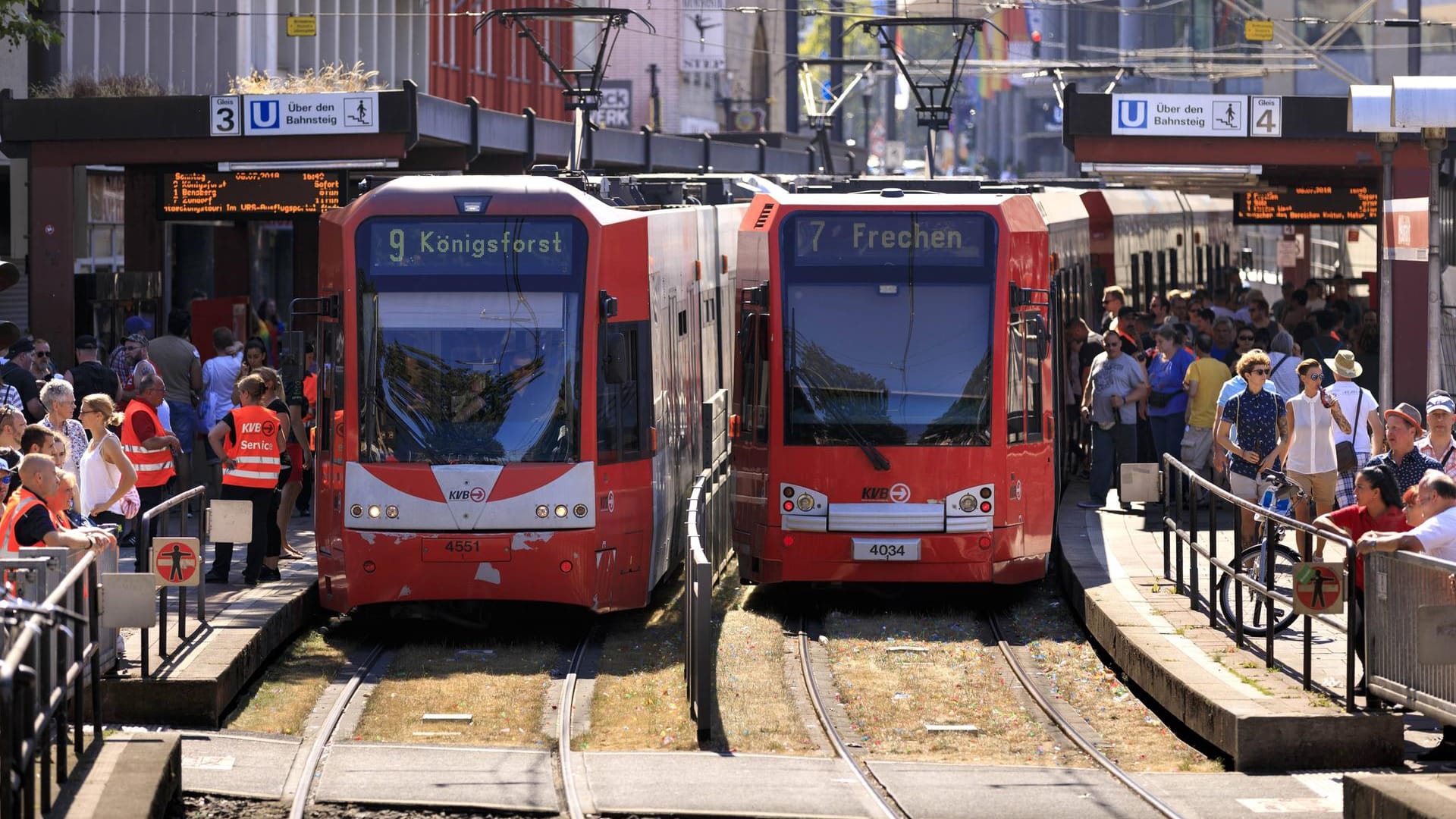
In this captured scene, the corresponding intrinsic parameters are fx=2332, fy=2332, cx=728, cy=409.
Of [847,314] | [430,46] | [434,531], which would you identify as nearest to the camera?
[434,531]

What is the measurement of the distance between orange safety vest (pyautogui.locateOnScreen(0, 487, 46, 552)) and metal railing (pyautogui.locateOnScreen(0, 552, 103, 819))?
2.82 feet

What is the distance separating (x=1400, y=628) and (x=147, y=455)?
30.5 ft

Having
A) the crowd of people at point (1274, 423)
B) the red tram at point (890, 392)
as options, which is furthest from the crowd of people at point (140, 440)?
the crowd of people at point (1274, 423)

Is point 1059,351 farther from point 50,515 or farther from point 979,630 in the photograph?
point 50,515

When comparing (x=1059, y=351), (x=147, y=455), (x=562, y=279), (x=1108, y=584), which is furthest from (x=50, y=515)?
(x=1059, y=351)

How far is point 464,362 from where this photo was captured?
A: 47.5ft

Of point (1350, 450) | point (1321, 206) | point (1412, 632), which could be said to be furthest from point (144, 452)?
point (1321, 206)

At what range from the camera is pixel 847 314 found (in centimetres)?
1581

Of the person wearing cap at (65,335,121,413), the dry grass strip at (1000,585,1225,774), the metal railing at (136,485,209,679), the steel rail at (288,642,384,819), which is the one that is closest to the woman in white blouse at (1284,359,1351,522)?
the dry grass strip at (1000,585,1225,774)

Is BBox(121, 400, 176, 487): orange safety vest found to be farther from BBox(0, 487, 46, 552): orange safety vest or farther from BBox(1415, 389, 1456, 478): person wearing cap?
BBox(1415, 389, 1456, 478): person wearing cap

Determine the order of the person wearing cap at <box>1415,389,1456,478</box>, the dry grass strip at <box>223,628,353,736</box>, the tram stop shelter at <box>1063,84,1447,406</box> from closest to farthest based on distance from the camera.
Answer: the dry grass strip at <box>223,628,353,736</box>
the person wearing cap at <box>1415,389,1456,478</box>
the tram stop shelter at <box>1063,84,1447,406</box>

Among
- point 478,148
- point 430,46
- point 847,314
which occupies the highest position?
point 430,46

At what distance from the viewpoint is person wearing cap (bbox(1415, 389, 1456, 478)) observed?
44.1ft

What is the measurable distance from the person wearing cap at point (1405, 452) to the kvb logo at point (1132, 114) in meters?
12.4
